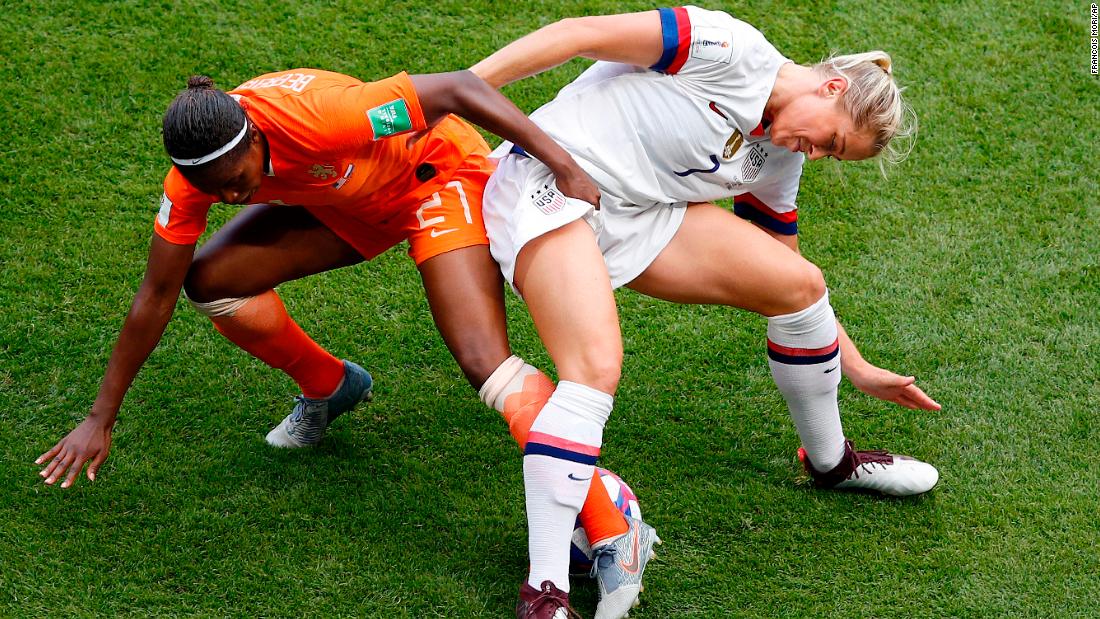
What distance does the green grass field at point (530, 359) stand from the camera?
3125mm

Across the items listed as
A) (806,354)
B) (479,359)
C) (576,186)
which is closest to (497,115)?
(576,186)

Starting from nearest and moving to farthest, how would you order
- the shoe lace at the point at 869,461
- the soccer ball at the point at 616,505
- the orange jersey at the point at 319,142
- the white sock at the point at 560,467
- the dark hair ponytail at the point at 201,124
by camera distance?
the dark hair ponytail at the point at 201,124 → the white sock at the point at 560,467 → the orange jersey at the point at 319,142 → the soccer ball at the point at 616,505 → the shoe lace at the point at 869,461

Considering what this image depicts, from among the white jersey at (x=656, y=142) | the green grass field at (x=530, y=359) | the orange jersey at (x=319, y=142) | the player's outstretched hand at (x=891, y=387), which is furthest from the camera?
the player's outstretched hand at (x=891, y=387)

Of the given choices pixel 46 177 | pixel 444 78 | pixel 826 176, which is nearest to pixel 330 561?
pixel 444 78

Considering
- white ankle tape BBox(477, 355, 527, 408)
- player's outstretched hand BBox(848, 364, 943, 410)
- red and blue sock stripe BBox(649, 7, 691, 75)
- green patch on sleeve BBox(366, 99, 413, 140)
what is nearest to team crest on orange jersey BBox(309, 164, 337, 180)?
green patch on sleeve BBox(366, 99, 413, 140)

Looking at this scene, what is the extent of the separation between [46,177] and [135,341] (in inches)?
70.4

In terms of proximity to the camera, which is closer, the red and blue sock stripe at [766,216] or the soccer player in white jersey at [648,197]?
the soccer player in white jersey at [648,197]

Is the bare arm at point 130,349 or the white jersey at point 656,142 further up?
the white jersey at point 656,142

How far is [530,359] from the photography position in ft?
12.9

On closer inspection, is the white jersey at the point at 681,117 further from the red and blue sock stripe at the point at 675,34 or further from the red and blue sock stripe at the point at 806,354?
the red and blue sock stripe at the point at 806,354

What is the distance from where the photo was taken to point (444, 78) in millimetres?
2840

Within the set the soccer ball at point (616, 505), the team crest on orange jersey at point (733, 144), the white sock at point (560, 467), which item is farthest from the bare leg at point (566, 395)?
the team crest on orange jersey at point (733, 144)

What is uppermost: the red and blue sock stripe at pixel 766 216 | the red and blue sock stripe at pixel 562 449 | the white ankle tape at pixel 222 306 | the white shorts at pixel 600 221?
the white shorts at pixel 600 221

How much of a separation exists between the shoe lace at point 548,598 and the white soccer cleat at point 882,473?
104cm
